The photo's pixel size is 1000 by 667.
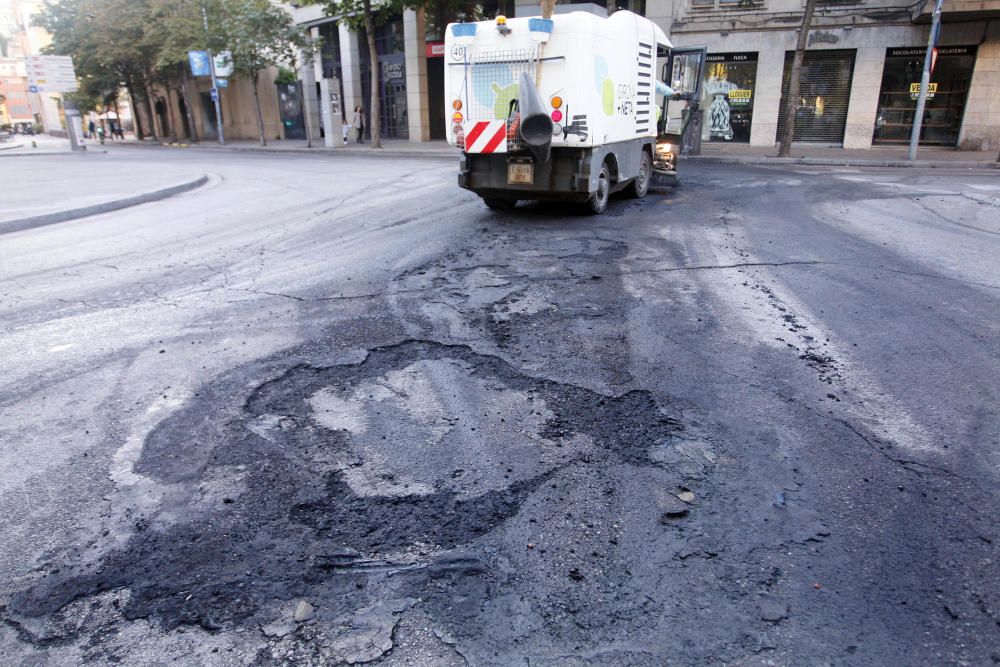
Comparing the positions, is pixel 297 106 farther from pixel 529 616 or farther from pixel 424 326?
pixel 529 616

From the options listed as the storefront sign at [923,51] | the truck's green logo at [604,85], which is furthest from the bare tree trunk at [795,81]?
the truck's green logo at [604,85]

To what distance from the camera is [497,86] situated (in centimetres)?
945

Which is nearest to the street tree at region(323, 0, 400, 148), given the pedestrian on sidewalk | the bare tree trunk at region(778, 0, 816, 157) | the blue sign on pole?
the pedestrian on sidewalk

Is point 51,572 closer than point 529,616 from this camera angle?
No

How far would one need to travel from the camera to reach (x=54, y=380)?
15.1 ft

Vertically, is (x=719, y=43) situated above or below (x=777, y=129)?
above

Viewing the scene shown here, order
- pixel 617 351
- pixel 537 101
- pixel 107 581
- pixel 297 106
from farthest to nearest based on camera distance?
1. pixel 297 106
2. pixel 537 101
3. pixel 617 351
4. pixel 107 581

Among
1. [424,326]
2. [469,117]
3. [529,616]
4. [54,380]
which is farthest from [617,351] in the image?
[469,117]

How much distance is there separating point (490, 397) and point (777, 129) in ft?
80.4

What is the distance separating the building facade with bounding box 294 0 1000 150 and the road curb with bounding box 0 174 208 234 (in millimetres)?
18585

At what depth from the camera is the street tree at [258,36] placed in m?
31.6

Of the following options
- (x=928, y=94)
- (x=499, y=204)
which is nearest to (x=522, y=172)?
(x=499, y=204)

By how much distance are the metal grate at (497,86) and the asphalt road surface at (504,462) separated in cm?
287

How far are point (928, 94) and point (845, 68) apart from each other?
115 inches
